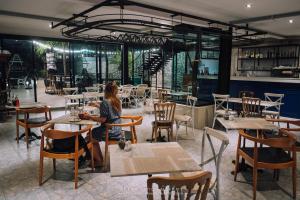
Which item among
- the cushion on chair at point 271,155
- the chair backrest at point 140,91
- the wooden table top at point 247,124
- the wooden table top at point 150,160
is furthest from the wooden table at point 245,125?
the chair backrest at point 140,91

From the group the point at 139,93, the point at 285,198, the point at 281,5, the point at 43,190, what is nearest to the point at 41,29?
the point at 139,93

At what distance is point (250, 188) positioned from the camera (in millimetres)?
3109

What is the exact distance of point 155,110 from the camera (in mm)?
4555

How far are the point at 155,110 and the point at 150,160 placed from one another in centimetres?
248

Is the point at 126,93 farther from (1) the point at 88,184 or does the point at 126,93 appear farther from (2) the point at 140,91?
(1) the point at 88,184

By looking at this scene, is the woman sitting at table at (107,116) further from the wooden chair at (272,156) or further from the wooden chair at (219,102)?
the wooden chair at (219,102)

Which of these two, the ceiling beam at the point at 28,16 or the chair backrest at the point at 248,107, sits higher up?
the ceiling beam at the point at 28,16

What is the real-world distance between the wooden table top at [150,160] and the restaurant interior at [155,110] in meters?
0.01

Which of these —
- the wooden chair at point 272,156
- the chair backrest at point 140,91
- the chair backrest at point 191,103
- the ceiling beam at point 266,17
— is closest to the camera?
the wooden chair at point 272,156

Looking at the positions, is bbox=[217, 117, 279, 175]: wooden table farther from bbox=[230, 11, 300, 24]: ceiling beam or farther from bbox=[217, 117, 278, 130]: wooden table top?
bbox=[230, 11, 300, 24]: ceiling beam

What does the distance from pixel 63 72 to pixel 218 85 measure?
8262mm

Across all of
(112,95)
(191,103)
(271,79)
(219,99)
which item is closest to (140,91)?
(191,103)

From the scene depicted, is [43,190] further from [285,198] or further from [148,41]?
[148,41]

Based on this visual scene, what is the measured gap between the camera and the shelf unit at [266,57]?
985cm
